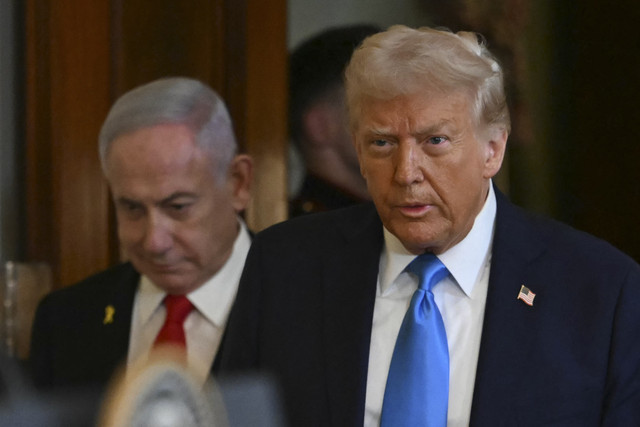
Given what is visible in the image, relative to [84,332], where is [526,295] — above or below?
above

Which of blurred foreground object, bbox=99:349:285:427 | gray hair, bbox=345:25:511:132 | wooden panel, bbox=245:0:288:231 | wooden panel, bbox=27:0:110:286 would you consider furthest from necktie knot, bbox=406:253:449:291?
wooden panel, bbox=27:0:110:286

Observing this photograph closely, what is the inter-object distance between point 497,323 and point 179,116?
1089 millimetres

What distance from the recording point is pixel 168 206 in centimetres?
260

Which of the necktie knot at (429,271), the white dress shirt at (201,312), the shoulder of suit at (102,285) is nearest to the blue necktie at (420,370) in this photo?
the necktie knot at (429,271)

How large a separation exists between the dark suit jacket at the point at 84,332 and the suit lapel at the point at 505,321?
3.39 ft

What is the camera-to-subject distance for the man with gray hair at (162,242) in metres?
2.58

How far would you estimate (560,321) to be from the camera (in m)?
2.02

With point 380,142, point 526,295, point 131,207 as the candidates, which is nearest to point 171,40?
point 131,207

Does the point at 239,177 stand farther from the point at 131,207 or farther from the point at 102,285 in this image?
the point at 102,285

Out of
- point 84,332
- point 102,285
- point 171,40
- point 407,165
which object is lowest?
point 84,332

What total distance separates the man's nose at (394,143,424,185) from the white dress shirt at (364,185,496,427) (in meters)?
0.22

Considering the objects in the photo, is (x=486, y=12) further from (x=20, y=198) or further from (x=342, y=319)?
(x=342, y=319)

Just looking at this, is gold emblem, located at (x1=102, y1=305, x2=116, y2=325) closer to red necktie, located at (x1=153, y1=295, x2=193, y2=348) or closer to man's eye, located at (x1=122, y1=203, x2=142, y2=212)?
red necktie, located at (x1=153, y1=295, x2=193, y2=348)

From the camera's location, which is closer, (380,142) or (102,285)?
(380,142)
